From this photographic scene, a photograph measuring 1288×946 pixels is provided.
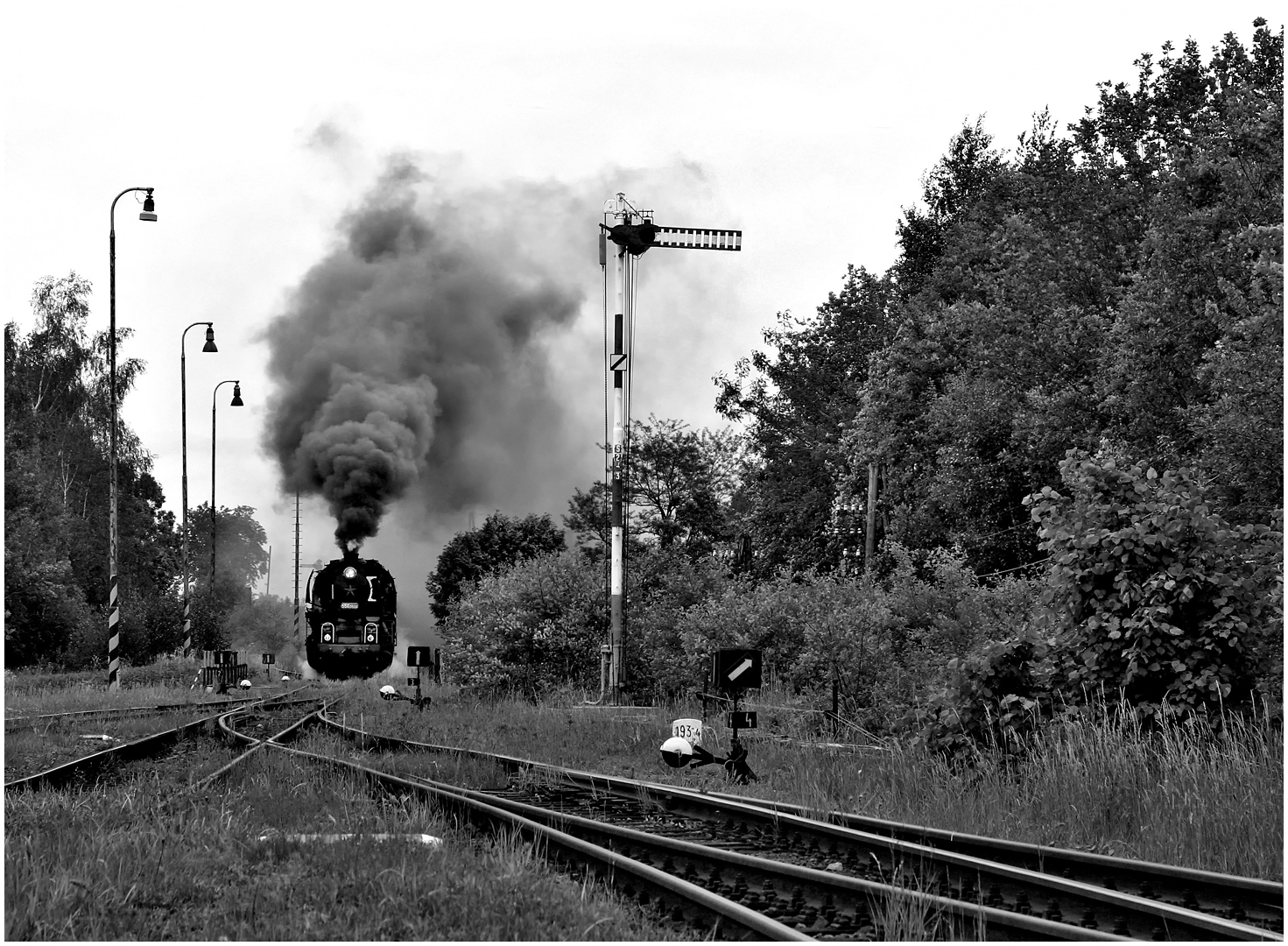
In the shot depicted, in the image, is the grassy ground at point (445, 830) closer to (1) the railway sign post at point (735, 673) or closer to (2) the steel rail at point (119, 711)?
(1) the railway sign post at point (735, 673)

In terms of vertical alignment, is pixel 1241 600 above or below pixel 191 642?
above

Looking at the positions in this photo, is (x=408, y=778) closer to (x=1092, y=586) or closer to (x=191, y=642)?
(x=1092, y=586)

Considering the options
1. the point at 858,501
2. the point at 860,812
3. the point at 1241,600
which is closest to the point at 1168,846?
the point at 860,812

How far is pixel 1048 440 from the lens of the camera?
95.0ft

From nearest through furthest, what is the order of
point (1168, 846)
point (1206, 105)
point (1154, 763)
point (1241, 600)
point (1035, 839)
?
point (1168, 846) < point (1035, 839) < point (1154, 763) < point (1241, 600) < point (1206, 105)

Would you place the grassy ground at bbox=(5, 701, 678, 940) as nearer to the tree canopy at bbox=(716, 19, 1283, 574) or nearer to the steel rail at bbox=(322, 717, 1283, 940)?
the steel rail at bbox=(322, 717, 1283, 940)

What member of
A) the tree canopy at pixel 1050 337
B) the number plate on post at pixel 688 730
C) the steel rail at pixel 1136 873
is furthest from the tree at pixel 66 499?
the steel rail at pixel 1136 873

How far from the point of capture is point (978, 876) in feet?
23.0

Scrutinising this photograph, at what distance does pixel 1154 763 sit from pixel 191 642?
4245cm

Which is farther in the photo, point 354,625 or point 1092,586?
point 354,625

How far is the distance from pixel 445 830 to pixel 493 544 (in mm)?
67293

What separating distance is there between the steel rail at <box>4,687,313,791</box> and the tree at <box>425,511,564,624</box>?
2073 inches

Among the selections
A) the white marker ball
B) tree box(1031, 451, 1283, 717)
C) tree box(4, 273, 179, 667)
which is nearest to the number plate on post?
the white marker ball

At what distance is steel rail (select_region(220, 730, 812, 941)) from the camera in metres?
5.72
